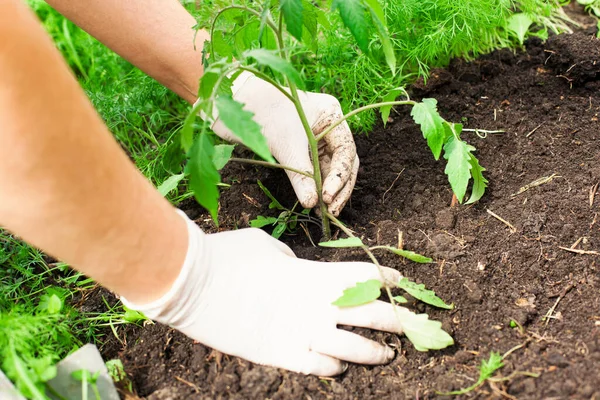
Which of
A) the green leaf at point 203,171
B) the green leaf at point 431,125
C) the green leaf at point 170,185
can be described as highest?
the green leaf at point 203,171

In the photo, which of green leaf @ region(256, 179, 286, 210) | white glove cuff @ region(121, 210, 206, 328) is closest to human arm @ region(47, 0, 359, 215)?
green leaf @ region(256, 179, 286, 210)

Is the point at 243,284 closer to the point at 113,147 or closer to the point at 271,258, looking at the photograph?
the point at 271,258

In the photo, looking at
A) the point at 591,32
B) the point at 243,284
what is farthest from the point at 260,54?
the point at 591,32

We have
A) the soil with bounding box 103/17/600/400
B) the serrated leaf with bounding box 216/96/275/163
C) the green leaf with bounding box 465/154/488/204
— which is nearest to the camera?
the serrated leaf with bounding box 216/96/275/163

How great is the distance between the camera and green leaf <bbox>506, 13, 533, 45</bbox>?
110 inches

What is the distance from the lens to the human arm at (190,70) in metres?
2.16

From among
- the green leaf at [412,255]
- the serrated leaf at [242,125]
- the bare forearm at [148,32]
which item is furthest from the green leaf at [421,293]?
the bare forearm at [148,32]

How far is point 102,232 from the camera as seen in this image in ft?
4.87

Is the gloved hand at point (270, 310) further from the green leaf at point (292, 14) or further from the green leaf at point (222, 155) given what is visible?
the green leaf at point (292, 14)

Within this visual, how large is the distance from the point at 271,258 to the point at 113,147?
1.92 ft

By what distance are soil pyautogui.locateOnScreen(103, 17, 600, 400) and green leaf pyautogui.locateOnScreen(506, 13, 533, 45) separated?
3.9 inches

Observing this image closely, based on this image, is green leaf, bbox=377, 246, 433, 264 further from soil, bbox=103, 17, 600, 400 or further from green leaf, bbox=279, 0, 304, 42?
green leaf, bbox=279, 0, 304, 42

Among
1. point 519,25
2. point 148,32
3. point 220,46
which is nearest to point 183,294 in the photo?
point 220,46

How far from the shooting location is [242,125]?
1.43 m
